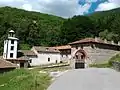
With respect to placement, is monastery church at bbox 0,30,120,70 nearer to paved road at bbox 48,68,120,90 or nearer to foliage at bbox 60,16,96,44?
paved road at bbox 48,68,120,90

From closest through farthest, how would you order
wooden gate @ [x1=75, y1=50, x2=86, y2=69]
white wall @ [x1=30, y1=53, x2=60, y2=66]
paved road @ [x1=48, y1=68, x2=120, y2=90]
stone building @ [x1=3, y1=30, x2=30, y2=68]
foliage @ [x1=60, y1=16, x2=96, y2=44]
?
paved road @ [x1=48, y1=68, x2=120, y2=90] < wooden gate @ [x1=75, y1=50, x2=86, y2=69] < stone building @ [x1=3, y1=30, x2=30, y2=68] < white wall @ [x1=30, y1=53, x2=60, y2=66] < foliage @ [x1=60, y1=16, x2=96, y2=44]

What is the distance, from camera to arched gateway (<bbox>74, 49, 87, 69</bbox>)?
5872 centimetres

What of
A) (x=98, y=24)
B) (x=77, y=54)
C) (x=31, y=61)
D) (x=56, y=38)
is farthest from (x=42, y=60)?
(x=98, y=24)

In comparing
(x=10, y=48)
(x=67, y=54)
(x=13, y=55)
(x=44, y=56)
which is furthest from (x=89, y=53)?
(x=10, y=48)

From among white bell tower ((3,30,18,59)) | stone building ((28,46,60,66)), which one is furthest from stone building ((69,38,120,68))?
white bell tower ((3,30,18,59))

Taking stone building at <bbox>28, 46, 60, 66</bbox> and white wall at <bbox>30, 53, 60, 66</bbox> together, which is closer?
white wall at <bbox>30, 53, 60, 66</bbox>

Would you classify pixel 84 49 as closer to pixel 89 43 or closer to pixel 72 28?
pixel 89 43

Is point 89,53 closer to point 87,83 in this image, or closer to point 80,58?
point 80,58

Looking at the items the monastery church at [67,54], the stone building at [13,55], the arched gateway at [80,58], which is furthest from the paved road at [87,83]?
the stone building at [13,55]

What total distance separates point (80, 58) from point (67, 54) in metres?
19.8

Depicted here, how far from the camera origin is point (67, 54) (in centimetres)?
7950

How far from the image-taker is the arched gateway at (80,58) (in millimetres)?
58719

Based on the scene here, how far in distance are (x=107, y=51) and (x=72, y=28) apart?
43.7 meters

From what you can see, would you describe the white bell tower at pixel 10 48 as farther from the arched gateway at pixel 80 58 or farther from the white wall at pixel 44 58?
the arched gateway at pixel 80 58
